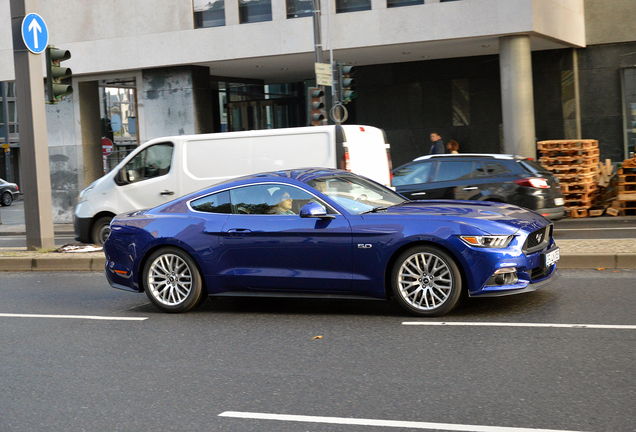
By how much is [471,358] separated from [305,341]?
152 centimetres

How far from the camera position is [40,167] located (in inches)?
542

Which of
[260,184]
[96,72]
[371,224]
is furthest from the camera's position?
[96,72]

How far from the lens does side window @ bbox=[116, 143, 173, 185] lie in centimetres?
1368

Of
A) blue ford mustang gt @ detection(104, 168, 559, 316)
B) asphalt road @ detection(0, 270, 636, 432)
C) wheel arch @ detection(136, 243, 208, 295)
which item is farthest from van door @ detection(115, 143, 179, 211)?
wheel arch @ detection(136, 243, 208, 295)

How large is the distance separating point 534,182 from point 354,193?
6326 mm

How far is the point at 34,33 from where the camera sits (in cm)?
1367

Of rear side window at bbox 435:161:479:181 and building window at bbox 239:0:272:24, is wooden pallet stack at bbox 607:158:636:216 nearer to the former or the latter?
rear side window at bbox 435:161:479:181

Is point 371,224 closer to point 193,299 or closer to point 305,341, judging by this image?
point 305,341

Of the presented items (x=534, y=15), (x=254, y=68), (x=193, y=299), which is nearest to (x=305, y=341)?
(x=193, y=299)

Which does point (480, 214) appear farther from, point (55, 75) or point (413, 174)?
point (55, 75)

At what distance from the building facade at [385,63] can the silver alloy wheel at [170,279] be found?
13739 mm

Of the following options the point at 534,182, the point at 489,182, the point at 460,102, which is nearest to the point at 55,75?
the point at 489,182

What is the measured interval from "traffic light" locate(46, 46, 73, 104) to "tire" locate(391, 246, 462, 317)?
25.5 feet

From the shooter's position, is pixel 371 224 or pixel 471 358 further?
pixel 371 224
